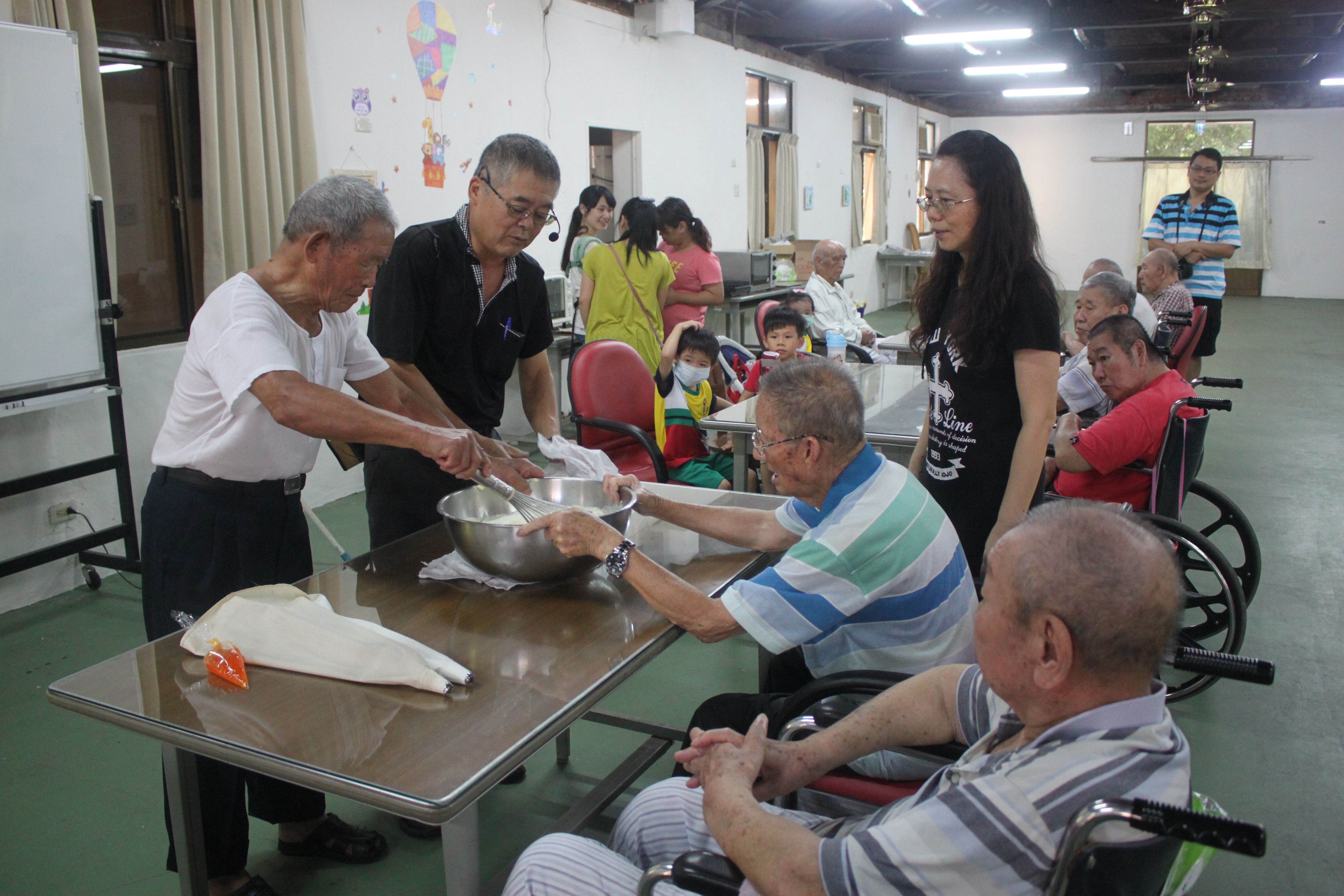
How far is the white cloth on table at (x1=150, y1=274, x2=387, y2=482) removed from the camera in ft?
5.16

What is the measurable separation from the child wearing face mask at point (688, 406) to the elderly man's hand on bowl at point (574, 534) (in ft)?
6.07

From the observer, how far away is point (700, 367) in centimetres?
435

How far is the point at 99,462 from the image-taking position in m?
3.52

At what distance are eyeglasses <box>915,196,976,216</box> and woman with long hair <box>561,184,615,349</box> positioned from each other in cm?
336

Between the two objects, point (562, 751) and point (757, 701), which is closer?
point (757, 701)

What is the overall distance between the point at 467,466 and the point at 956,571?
0.85m

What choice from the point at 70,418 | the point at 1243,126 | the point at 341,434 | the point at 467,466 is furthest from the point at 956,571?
the point at 1243,126

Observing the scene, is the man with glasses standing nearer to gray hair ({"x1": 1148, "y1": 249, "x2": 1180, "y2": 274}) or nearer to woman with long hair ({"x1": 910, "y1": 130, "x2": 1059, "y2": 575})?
woman with long hair ({"x1": 910, "y1": 130, "x2": 1059, "y2": 575})

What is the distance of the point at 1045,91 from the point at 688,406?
12.4m

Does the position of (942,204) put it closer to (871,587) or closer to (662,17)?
(871,587)

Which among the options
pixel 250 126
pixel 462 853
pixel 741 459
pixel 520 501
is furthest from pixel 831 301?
pixel 462 853

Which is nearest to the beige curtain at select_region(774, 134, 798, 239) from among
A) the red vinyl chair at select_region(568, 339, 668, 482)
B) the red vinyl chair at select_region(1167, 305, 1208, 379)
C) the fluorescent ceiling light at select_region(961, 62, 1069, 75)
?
the fluorescent ceiling light at select_region(961, 62, 1069, 75)

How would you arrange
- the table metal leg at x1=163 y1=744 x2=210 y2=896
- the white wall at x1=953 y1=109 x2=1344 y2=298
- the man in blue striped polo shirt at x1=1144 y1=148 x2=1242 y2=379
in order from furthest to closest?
the white wall at x1=953 y1=109 x2=1344 y2=298 → the man in blue striped polo shirt at x1=1144 y1=148 x2=1242 y2=379 → the table metal leg at x1=163 y1=744 x2=210 y2=896

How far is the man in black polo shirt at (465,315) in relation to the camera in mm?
2029
